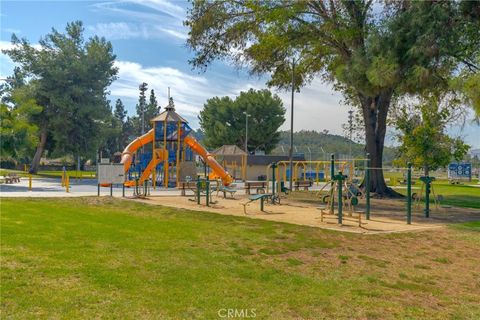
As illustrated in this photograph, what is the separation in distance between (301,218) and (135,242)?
7349 mm

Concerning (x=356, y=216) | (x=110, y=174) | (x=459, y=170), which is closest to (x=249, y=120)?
(x=459, y=170)

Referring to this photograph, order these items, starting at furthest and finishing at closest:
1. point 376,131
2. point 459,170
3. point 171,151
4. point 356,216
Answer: point 459,170, point 171,151, point 376,131, point 356,216

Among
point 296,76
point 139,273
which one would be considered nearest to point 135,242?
point 139,273

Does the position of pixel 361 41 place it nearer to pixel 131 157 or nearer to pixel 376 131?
pixel 376 131

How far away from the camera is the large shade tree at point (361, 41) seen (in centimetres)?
2058

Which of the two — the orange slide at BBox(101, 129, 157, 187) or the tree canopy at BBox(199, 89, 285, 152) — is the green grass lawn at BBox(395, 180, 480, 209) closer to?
the orange slide at BBox(101, 129, 157, 187)

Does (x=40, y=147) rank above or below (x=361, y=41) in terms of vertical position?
below

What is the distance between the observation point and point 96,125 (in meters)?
44.6

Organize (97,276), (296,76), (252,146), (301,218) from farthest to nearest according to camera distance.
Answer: (252,146)
(296,76)
(301,218)
(97,276)

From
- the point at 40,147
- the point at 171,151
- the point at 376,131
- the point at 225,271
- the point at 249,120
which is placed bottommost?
the point at 225,271

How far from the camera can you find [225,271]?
7.45 meters

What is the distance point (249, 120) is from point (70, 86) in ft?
106

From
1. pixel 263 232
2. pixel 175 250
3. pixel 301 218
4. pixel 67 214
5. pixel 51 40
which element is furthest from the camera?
pixel 51 40

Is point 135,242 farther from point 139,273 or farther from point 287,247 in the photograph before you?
point 287,247
